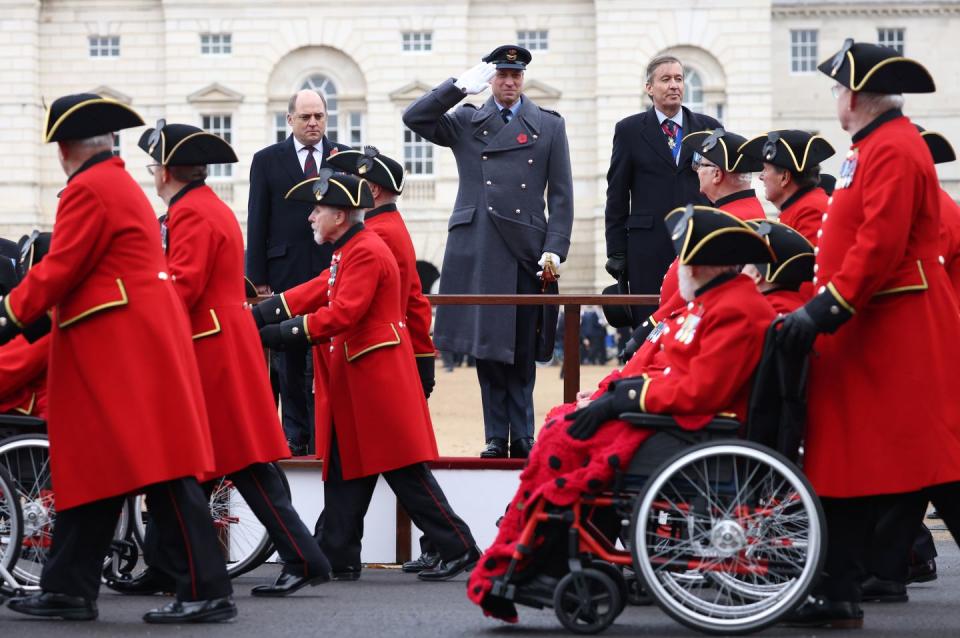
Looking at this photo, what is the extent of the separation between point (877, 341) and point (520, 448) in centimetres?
354

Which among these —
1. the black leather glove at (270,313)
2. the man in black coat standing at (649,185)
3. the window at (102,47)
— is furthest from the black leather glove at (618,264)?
the window at (102,47)

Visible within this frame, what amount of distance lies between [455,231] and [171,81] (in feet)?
130

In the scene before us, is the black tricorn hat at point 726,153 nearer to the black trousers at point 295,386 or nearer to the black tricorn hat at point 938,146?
the black tricorn hat at point 938,146

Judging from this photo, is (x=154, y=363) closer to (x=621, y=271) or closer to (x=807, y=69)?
(x=621, y=271)

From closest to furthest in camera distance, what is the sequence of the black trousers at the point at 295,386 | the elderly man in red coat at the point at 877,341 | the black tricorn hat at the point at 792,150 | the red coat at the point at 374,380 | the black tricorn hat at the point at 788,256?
the elderly man in red coat at the point at 877,341, the black tricorn hat at the point at 788,256, the black tricorn hat at the point at 792,150, the red coat at the point at 374,380, the black trousers at the point at 295,386

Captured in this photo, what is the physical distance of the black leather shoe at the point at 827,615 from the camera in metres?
6.67

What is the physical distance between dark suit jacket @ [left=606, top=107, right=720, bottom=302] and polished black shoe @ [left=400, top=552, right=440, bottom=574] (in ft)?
6.51

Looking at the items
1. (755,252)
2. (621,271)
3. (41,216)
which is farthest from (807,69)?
(755,252)

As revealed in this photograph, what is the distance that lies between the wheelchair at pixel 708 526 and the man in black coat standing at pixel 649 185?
11.4 ft

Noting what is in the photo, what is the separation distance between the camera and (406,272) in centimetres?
867

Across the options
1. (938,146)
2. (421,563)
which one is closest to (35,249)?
(421,563)

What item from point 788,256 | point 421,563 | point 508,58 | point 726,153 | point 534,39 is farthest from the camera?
point 534,39

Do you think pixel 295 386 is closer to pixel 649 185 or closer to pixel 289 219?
pixel 289 219

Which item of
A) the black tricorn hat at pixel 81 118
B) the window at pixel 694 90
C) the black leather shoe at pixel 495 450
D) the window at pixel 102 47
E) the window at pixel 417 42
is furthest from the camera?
the window at pixel 102 47
